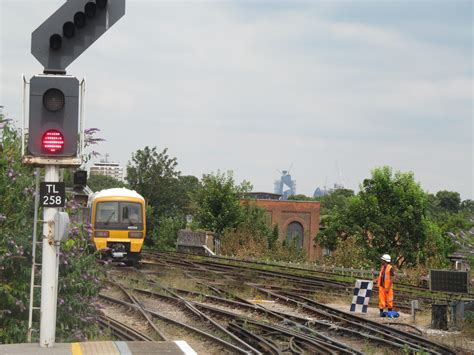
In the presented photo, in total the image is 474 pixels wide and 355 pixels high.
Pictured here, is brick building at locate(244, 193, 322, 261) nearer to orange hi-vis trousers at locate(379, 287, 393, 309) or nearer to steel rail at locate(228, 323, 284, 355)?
orange hi-vis trousers at locate(379, 287, 393, 309)

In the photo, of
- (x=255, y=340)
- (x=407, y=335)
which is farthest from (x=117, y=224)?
(x=255, y=340)

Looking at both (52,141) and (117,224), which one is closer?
(52,141)

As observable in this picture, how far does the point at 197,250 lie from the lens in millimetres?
42750

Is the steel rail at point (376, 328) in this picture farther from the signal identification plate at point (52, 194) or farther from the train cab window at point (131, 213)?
the train cab window at point (131, 213)

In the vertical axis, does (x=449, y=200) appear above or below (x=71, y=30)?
above

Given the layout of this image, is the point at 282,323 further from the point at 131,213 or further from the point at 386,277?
the point at 131,213

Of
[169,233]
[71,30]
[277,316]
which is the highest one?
[71,30]

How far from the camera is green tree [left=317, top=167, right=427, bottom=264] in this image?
1828 inches

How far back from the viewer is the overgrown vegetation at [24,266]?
30.2ft

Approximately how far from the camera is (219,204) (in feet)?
148

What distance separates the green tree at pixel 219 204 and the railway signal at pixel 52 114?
1448 inches

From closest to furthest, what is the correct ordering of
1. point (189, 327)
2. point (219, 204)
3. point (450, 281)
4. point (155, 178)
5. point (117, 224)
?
point (189, 327) → point (450, 281) → point (117, 224) → point (219, 204) → point (155, 178)

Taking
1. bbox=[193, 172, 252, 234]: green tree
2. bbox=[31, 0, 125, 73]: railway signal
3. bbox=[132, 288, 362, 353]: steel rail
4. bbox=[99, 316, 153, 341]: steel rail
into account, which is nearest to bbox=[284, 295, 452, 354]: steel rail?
bbox=[132, 288, 362, 353]: steel rail

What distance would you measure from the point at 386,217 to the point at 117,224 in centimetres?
2365
